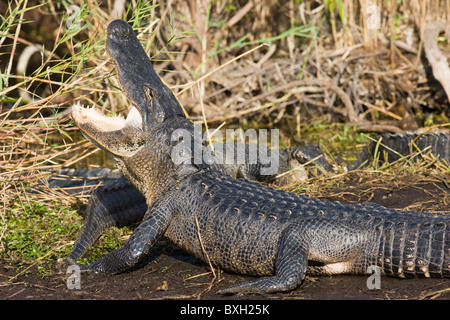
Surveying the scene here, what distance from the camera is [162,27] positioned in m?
8.16

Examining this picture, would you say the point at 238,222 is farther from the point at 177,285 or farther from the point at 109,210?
the point at 109,210

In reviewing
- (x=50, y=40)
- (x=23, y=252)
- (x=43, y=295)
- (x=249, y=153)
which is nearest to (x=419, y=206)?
(x=249, y=153)

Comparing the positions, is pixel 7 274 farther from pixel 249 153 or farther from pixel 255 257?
pixel 249 153

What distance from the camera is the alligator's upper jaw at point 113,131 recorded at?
3510 millimetres

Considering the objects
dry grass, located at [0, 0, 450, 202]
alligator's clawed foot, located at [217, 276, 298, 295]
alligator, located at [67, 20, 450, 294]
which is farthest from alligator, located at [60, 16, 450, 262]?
dry grass, located at [0, 0, 450, 202]

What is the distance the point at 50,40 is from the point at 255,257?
22.2 feet

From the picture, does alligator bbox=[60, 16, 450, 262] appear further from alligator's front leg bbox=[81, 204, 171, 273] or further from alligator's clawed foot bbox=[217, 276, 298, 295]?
alligator's clawed foot bbox=[217, 276, 298, 295]

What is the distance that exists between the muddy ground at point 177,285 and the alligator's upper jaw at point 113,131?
0.78m

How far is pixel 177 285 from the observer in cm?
309

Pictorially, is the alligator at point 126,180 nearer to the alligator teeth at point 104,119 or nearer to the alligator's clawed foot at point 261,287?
the alligator teeth at point 104,119

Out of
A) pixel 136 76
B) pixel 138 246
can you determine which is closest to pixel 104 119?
pixel 136 76

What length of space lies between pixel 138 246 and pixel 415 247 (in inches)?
64.2

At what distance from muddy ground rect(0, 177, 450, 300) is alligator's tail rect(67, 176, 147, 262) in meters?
0.48

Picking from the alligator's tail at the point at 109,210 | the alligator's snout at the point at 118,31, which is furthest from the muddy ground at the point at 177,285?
the alligator's snout at the point at 118,31
